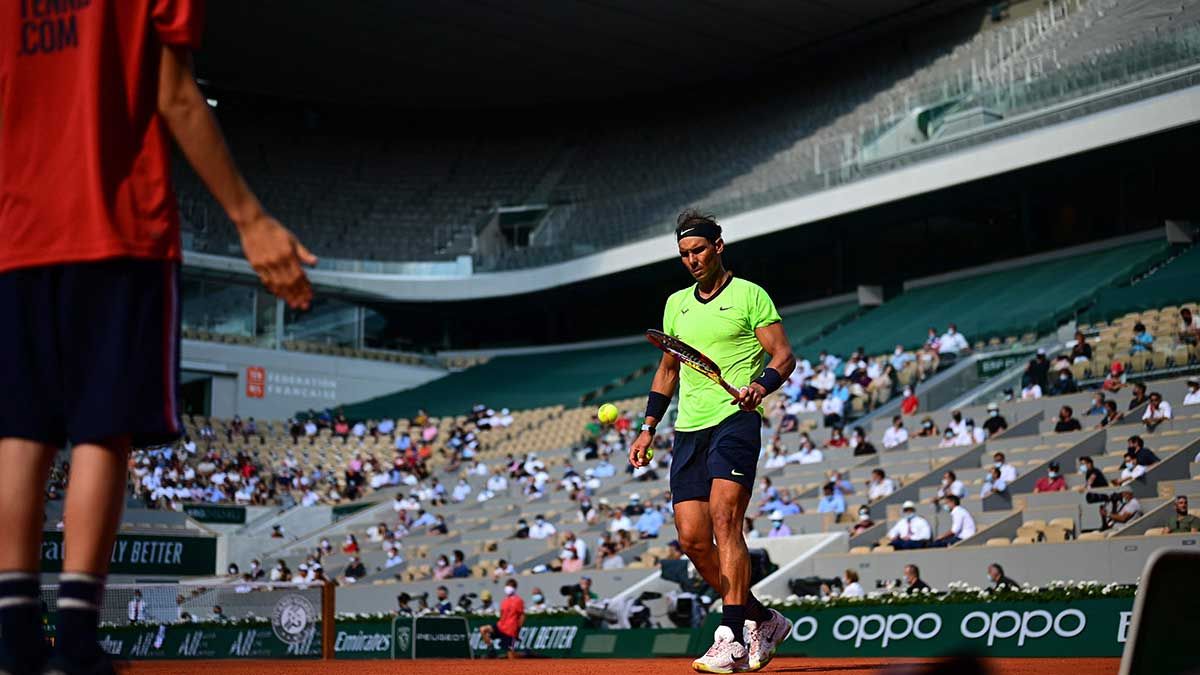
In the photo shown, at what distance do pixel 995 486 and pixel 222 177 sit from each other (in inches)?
700

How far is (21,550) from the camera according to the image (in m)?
3.48

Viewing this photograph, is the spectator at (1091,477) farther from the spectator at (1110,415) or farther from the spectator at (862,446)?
the spectator at (862,446)

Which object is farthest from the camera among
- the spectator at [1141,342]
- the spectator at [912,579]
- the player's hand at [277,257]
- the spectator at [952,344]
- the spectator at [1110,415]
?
the spectator at [952,344]

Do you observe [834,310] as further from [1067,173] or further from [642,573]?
[642,573]

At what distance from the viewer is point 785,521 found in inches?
874

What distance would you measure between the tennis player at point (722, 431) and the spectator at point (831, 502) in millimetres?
13628

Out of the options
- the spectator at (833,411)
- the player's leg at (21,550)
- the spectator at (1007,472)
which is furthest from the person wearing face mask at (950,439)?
the player's leg at (21,550)

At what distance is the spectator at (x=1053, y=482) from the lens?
63.5 feet

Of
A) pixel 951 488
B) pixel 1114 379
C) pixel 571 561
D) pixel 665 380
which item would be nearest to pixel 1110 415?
pixel 1114 379

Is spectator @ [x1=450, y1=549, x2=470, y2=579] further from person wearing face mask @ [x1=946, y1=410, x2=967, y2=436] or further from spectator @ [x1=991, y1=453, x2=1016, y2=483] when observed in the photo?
spectator @ [x1=991, y1=453, x2=1016, y2=483]

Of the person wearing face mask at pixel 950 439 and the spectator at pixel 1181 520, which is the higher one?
the person wearing face mask at pixel 950 439

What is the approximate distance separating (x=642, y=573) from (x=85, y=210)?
1936cm

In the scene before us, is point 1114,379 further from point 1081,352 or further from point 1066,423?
point 1081,352

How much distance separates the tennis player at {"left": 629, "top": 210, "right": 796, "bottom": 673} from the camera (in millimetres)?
7770
